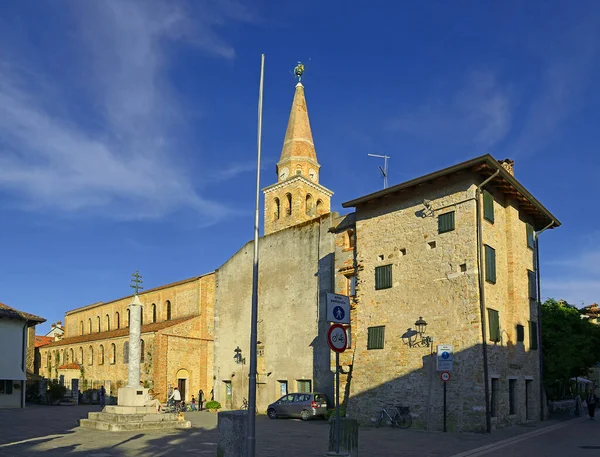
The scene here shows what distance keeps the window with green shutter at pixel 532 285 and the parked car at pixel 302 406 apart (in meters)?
10.5

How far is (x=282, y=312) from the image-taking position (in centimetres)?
3117

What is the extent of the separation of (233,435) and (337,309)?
128 inches

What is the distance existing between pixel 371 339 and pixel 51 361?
138 feet

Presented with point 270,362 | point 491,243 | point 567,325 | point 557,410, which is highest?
point 491,243

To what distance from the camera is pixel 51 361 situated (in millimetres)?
54906

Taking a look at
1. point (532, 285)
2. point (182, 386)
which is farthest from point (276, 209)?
point (532, 285)

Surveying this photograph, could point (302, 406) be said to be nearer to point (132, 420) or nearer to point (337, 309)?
point (132, 420)

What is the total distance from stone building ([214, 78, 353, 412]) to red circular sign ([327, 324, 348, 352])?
15302mm

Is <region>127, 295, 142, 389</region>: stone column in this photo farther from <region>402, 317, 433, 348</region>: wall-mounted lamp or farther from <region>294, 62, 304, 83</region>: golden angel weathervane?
<region>294, 62, 304, 83</region>: golden angel weathervane

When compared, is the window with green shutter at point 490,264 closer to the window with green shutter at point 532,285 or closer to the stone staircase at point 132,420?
the window with green shutter at point 532,285

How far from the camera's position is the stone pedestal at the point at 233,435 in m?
11.3

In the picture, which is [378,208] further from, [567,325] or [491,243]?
[567,325]

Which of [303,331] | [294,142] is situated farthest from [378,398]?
[294,142]

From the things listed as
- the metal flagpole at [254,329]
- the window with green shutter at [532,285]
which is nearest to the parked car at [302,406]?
the window with green shutter at [532,285]
